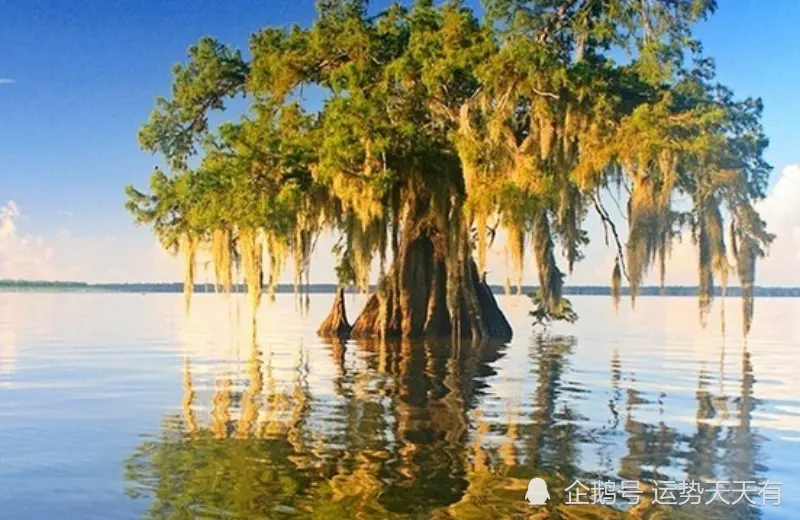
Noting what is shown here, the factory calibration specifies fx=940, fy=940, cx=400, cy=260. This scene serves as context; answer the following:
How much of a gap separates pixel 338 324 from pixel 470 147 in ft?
34.7

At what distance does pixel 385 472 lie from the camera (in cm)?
822

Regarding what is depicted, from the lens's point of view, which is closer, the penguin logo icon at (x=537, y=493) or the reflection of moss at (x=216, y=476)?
the reflection of moss at (x=216, y=476)

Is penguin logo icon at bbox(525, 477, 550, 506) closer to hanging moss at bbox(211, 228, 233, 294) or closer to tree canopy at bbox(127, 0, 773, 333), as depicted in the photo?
→ tree canopy at bbox(127, 0, 773, 333)

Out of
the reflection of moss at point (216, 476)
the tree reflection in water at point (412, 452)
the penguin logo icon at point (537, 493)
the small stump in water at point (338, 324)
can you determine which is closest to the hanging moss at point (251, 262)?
the small stump in water at point (338, 324)

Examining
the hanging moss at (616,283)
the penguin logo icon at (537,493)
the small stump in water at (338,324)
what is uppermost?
the hanging moss at (616,283)

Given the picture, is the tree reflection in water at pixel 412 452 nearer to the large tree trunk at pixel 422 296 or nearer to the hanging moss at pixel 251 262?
the hanging moss at pixel 251 262

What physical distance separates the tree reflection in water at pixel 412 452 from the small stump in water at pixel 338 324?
521 inches

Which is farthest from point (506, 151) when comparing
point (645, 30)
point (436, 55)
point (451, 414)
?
point (451, 414)

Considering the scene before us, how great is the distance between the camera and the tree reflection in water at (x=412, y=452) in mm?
7109

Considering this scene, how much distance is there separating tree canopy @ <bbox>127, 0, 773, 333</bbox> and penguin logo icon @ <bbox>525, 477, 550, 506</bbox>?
11.9 metres

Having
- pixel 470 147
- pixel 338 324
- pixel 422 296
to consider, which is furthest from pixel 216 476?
pixel 338 324

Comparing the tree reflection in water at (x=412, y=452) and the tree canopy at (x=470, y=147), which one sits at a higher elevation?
the tree canopy at (x=470, y=147)

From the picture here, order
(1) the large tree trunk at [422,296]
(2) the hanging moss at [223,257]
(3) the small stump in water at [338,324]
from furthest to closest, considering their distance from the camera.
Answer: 1. (3) the small stump in water at [338,324]
2. (1) the large tree trunk at [422,296]
3. (2) the hanging moss at [223,257]

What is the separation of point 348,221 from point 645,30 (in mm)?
8590
